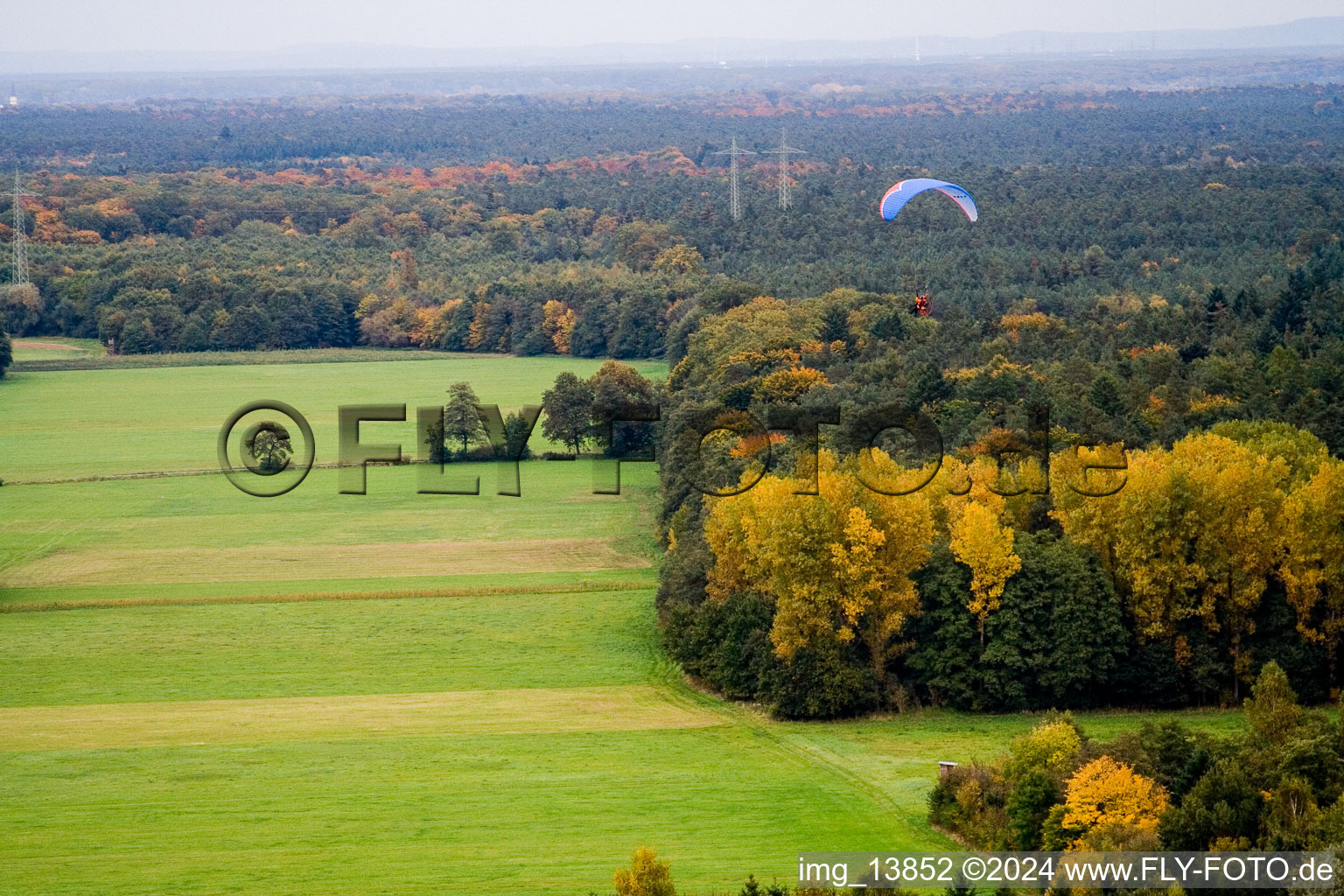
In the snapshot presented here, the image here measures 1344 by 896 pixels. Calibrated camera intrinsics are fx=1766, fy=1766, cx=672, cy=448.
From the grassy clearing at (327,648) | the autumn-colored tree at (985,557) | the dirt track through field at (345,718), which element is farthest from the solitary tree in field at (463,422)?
the autumn-colored tree at (985,557)

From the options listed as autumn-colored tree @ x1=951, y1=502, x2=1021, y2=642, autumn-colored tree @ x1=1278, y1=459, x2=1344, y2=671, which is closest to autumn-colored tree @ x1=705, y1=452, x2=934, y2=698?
autumn-colored tree @ x1=951, y1=502, x2=1021, y2=642

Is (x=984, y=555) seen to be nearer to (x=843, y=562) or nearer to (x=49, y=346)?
(x=843, y=562)

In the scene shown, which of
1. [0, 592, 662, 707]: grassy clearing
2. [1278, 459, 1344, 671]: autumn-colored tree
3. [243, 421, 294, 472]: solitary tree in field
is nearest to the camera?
[1278, 459, 1344, 671]: autumn-colored tree

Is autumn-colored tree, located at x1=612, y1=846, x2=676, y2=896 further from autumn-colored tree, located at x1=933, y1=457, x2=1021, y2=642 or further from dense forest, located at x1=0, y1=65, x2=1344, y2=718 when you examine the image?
autumn-colored tree, located at x1=933, y1=457, x2=1021, y2=642

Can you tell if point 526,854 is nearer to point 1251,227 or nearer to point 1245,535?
point 1245,535

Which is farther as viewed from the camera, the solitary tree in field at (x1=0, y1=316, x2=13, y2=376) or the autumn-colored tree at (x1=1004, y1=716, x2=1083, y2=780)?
the solitary tree in field at (x1=0, y1=316, x2=13, y2=376)

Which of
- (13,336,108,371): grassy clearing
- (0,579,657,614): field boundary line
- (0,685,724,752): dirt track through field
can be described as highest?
(0,685,724,752): dirt track through field

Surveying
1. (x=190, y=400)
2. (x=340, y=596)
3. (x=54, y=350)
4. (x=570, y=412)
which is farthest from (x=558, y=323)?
(x=340, y=596)
